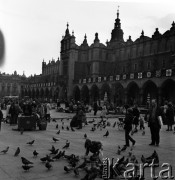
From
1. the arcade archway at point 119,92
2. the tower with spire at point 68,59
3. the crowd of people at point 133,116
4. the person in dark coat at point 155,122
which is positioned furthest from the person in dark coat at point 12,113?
the tower with spire at point 68,59

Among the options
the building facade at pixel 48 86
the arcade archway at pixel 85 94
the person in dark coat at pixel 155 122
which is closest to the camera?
the person in dark coat at pixel 155 122

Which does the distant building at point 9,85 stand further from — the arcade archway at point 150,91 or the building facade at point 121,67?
the arcade archway at point 150,91

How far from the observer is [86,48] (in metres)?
58.6

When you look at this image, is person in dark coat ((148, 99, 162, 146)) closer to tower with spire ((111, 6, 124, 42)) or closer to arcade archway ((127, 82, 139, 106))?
arcade archway ((127, 82, 139, 106))

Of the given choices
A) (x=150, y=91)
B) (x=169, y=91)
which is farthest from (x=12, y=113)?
(x=150, y=91)

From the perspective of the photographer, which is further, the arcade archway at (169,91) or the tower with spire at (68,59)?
the tower with spire at (68,59)

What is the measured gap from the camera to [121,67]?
2108 inches

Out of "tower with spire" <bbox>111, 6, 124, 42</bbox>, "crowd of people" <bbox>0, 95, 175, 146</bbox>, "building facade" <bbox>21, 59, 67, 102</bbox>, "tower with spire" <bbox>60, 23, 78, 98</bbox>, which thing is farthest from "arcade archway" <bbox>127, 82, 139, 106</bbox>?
"crowd of people" <bbox>0, 95, 175, 146</bbox>

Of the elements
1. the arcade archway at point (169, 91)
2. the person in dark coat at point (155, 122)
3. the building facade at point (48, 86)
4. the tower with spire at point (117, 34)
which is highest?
the tower with spire at point (117, 34)

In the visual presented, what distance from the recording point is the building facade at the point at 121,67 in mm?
37031

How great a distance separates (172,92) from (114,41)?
25.5 meters

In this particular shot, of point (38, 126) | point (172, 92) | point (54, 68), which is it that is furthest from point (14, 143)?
point (54, 68)

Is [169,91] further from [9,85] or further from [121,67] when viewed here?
[9,85]

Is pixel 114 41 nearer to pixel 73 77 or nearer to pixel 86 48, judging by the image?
pixel 86 48
